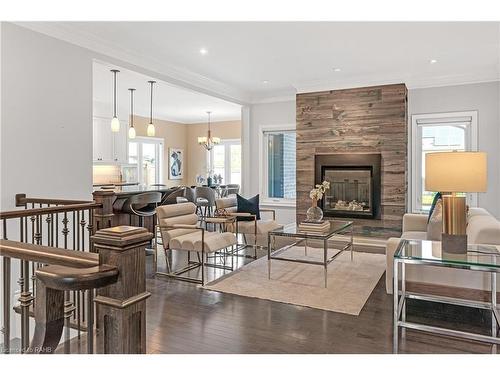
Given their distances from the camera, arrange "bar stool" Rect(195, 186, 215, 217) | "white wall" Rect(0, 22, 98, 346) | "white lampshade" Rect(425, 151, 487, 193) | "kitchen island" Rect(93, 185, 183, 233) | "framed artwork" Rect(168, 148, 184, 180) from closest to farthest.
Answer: "white lampshade" Rect(425, 151, 487, 193), "white wall" Rect(0, 22, 98, 346), "kitchen island" Rect(93, 185, 183, 233), "bar stool" Rect(195, 186, 215, 217), "framed artwork" Rect(168, 148, 184, 180)

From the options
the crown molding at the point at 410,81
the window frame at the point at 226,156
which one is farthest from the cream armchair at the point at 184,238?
the window frame at the point at 226,156

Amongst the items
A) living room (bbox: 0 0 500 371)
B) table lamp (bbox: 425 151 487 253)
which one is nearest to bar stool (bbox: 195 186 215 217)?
living room (bbox: 0 0 500 371)

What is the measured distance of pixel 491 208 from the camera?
19.4ft

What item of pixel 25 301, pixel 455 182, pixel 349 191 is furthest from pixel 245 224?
pixel 25 301

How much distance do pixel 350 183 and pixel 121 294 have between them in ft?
18.8

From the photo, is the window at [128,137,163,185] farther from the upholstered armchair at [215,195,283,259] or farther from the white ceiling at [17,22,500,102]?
the upholstered armchair at [215,195,283,259]

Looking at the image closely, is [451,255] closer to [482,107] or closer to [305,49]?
[305,49]

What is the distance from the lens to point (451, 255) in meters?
2.85

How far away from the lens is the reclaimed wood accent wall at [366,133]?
6.02 meters

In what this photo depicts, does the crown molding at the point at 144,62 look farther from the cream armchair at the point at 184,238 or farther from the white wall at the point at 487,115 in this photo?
the white wall at the point at 487,115

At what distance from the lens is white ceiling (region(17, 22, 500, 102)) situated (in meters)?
4.00

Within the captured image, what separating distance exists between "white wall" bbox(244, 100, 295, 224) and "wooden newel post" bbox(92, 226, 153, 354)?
6576 millimetres

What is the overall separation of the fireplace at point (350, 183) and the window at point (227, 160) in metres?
5.09
